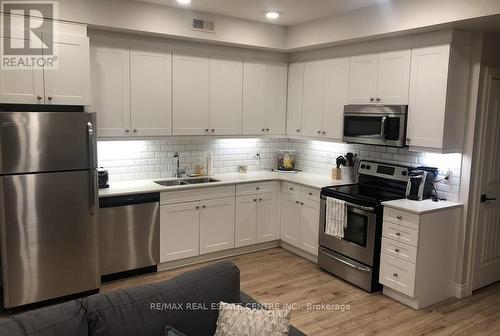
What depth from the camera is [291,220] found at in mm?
5035

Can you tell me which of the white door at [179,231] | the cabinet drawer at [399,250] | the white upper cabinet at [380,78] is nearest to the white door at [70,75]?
the white door at [179,231]

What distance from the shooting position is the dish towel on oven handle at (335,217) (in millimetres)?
4168

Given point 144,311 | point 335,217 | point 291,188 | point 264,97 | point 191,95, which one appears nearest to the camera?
point 144,311

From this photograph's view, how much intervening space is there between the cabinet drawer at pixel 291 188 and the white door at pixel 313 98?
2.27 feet

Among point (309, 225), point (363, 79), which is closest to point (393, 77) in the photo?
point (363, 79)

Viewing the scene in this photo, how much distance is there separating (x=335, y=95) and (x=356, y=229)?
1.61m

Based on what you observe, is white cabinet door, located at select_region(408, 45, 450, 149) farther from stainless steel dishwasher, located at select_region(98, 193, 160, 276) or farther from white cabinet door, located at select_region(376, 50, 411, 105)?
stainless steel dishwasher, located at select_region(98, 193, 160, 276)

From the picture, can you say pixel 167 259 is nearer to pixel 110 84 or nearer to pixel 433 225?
pixel 110 84

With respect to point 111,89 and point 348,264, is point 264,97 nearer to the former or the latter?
point 111,89

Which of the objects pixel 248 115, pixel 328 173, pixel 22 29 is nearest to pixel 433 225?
pixel 328 173

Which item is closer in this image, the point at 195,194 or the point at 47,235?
the point at 47,235

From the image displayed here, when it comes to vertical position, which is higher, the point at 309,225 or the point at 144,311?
the point at 144,311

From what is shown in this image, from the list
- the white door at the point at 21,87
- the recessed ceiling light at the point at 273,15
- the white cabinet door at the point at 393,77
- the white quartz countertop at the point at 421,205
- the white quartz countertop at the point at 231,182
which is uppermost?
the recessed ceiling light at the point at 273,15

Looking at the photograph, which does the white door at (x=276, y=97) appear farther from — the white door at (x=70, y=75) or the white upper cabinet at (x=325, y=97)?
the white door at (x=70, y=75)
